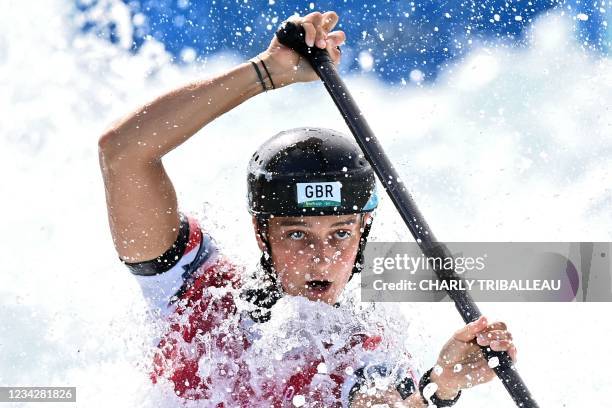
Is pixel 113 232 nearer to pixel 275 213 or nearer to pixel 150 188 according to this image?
pixel 150 188

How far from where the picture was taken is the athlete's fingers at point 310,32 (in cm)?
384

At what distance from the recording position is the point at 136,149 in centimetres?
338

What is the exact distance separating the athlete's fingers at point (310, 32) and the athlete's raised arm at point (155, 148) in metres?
0.17

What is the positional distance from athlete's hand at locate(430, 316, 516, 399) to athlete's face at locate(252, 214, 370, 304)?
753 mm

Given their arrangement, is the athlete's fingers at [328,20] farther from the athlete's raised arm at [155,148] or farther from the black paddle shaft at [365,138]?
the athlete's raised arm at [155,148]

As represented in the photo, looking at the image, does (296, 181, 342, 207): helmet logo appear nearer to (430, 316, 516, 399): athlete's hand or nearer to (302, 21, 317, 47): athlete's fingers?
(302, 21, 317, 47): athlete's fingers

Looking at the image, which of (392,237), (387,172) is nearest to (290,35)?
(387,172)

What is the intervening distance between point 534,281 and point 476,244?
2.14 ft

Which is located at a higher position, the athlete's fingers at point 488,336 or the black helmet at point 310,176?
the black helmet at point 310,176

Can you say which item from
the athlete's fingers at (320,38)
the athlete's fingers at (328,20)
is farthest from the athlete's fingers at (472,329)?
the athlete's fingers at (328,20)

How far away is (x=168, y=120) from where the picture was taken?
3408 mm

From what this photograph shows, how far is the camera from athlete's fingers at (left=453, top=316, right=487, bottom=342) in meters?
3.25

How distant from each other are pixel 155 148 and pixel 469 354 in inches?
68.8

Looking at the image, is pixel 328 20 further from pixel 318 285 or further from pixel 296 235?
pixel 318 285
